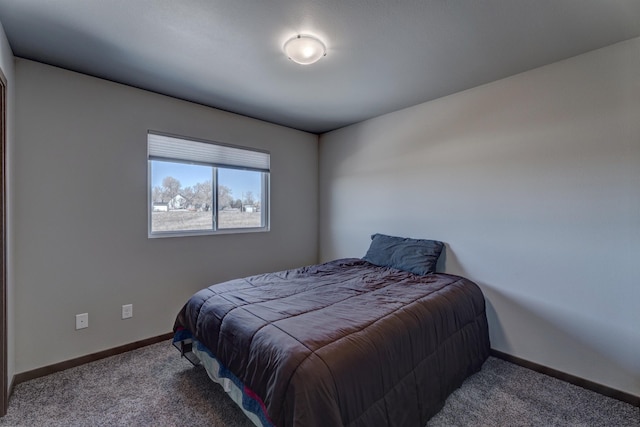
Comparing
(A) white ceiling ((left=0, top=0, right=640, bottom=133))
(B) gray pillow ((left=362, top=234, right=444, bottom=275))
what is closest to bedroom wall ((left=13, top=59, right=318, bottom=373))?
(A) white ceiling ((left=0, top=0, right=640, bottom=133))

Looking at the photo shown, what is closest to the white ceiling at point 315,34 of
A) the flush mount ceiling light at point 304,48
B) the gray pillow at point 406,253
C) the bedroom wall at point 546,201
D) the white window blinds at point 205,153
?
the flush mount ceiling light at point 304,48

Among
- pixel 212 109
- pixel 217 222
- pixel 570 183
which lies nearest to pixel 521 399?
pixel 570 183

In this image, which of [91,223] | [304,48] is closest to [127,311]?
[91,223]

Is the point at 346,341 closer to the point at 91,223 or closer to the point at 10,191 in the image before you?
the point at 91,223

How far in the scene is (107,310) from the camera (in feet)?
8.05

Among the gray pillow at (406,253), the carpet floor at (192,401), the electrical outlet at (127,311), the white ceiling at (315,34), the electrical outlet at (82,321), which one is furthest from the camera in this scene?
the gray pillow at (406,253)

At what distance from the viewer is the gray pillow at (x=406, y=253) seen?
2680 mm

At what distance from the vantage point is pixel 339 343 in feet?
4.49

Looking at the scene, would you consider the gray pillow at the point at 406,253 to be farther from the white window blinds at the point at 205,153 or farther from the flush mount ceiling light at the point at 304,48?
the flush mount ceiling light at the point at 304,48

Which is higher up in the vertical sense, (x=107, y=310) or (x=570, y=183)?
(x=570, y=183)

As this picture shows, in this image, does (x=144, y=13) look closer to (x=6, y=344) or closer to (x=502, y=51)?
(x=6, y=344)

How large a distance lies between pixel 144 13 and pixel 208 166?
1.63m

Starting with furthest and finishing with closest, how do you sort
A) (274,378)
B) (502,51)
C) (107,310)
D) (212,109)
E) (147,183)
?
(212,109)
(147,183)
(107,310)
(502,51)
(274,378)

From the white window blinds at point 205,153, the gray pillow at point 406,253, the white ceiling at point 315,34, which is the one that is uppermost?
the white ceiling at point 315,34
